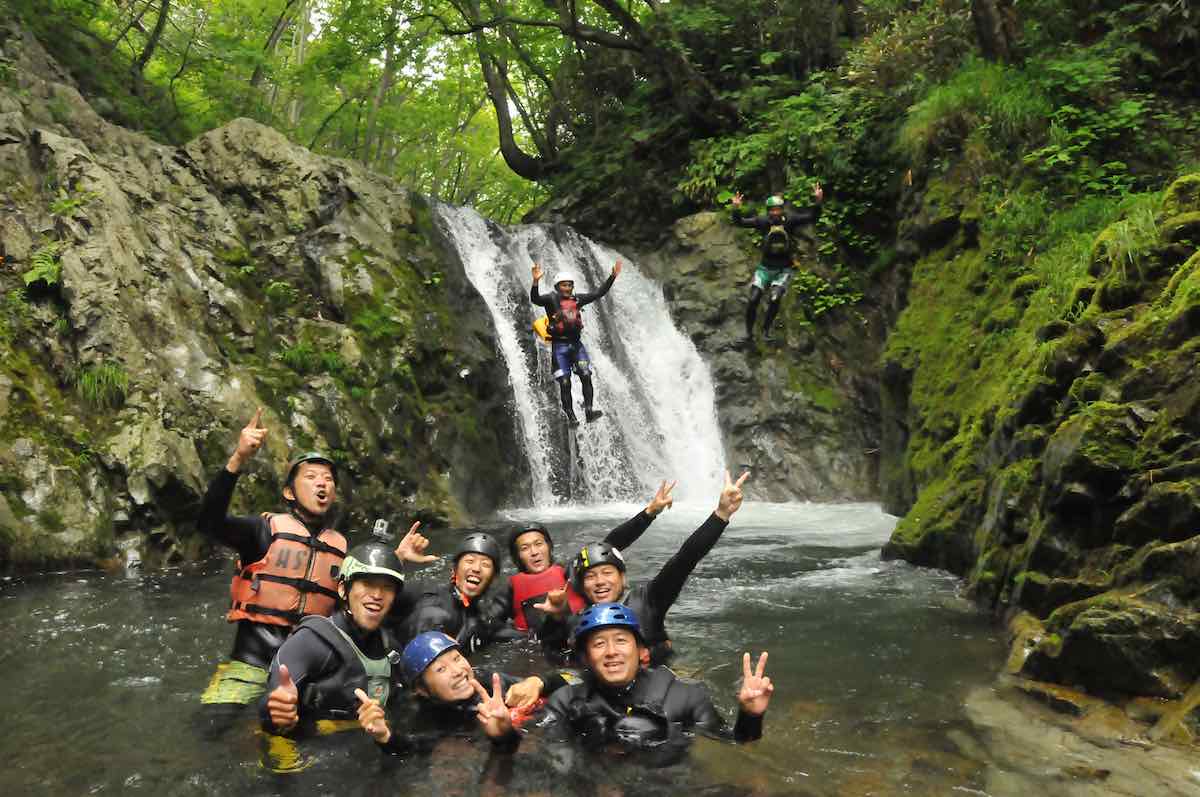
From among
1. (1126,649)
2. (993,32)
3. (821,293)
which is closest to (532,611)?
(1126,649)

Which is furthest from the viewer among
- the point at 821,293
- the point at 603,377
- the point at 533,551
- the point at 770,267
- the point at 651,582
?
the point at 821,293

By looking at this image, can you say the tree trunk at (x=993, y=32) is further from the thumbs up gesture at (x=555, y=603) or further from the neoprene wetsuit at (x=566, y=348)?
the thumbs up gesture at (x=555, y=603)

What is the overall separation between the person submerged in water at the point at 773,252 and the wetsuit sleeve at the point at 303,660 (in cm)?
947

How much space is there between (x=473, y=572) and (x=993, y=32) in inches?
407

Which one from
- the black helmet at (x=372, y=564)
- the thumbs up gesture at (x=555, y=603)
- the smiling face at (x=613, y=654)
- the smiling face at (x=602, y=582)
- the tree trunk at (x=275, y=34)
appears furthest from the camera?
the tree trunk at (x=275, y=34)

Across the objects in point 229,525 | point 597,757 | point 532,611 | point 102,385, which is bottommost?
point 597,757

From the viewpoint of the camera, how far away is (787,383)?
14.4 meters

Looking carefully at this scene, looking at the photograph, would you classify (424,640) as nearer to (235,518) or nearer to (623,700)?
(623,700)

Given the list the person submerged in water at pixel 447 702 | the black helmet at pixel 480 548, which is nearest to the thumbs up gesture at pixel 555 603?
the black helmet at pixel 480 548

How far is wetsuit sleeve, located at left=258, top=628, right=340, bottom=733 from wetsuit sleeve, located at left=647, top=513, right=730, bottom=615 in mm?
1841

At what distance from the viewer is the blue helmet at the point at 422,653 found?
154 inches

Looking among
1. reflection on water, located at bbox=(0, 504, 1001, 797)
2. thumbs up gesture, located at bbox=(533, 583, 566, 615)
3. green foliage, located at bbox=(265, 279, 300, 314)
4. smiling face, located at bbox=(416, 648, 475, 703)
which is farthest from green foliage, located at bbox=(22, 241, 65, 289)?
smiling face, located at bbox=(416, 648, 475, 703)

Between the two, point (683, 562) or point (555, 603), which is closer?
point (683, 562)

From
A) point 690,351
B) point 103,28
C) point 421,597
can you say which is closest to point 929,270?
point 690,351
